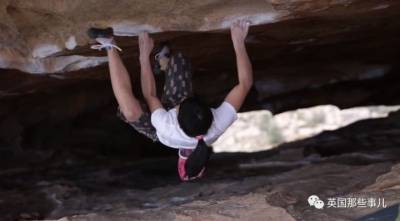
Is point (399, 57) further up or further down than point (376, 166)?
further up

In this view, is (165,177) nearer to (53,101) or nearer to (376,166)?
(53,101)

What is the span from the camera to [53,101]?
4531 millimetres

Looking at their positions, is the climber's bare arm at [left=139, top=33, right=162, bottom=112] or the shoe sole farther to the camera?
the shoe sole

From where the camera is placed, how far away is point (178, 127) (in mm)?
Answer: 2268

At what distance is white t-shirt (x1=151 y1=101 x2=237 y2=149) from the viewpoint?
228 centimetres

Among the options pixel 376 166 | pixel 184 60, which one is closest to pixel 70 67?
pixel 184 60

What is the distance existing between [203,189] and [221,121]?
39.9 inches

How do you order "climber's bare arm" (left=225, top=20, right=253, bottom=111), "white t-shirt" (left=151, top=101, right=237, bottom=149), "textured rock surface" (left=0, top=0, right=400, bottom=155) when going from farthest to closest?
"textured rock surface" (left=0, top=0, right=400, bottom=155), "climber's bare arm" (left=225, top=20, right=253, bottom=111), "white t-shirt" (left=151, top=101, right=237, bottom=149)
